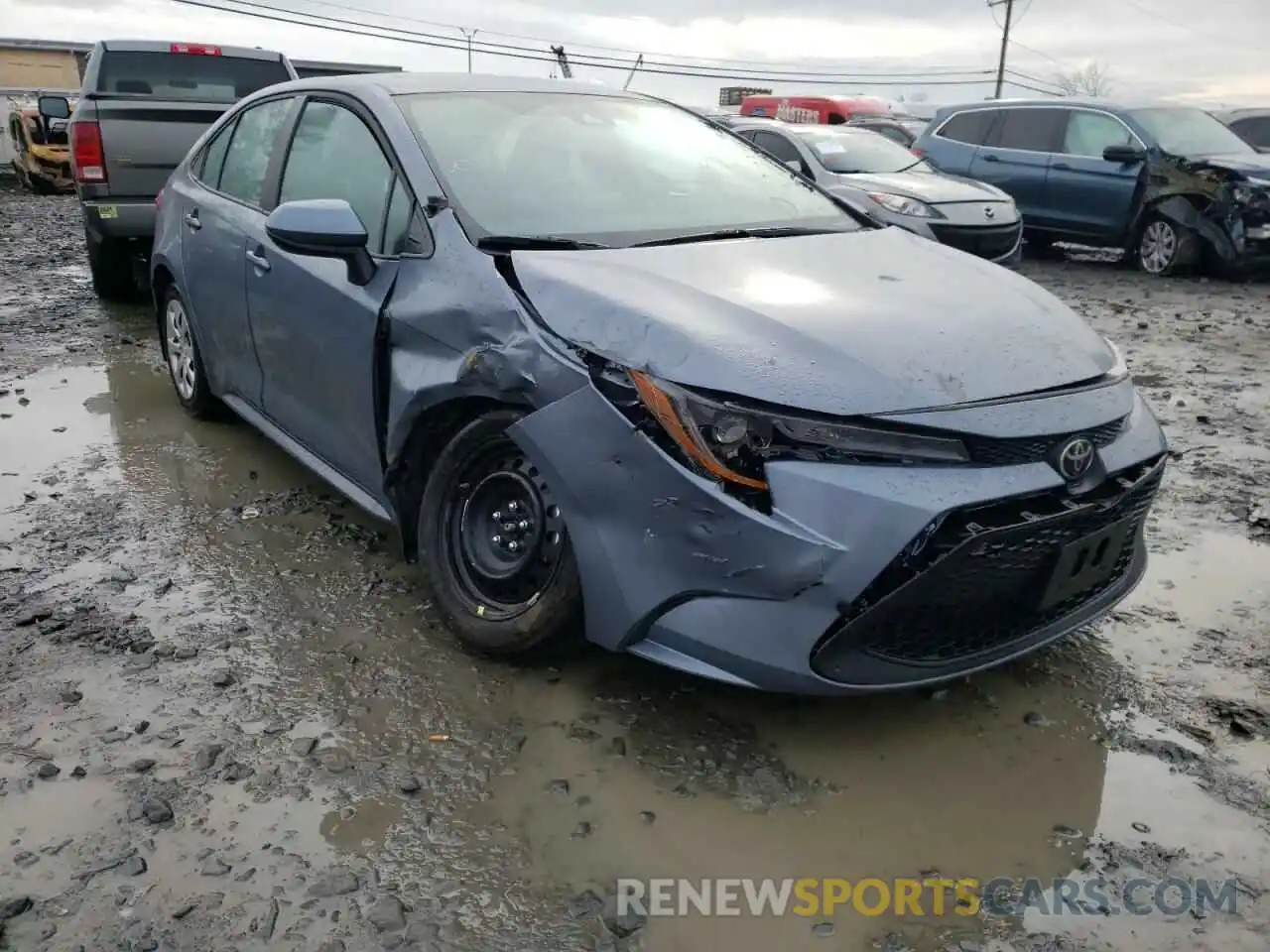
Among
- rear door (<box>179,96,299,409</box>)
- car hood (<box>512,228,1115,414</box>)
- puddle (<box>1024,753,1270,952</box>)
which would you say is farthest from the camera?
rear door (<box>179,96,299,409</box>)

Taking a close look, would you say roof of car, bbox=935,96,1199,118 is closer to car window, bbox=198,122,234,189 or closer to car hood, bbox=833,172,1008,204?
car hood, bbox=833,172,1008,204

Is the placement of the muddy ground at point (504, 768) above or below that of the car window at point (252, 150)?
below

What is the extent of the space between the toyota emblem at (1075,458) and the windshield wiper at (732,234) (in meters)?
1.21

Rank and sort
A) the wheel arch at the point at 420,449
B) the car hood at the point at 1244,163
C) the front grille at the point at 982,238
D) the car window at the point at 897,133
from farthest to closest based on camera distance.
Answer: the car window at the point at 897,133 → the car hood at the point at 1244,163 → the front grille at the point at 982,238 → the wheel arch at the point at 420,449

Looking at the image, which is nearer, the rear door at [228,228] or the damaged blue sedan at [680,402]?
the damaged blue sedan at [680,402]

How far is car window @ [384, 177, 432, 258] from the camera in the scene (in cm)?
306

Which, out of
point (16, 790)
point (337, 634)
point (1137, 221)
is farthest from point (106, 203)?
point (1137, 221)

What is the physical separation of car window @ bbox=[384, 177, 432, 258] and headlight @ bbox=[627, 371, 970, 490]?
110 centimetres

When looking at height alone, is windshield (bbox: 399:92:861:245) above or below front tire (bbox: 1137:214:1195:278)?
above

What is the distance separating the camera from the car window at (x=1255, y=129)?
1372 cm

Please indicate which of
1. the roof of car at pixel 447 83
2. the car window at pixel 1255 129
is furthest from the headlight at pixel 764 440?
the car window at pixel 1255 129

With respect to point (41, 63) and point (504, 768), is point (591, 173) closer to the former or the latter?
point (504, 768)

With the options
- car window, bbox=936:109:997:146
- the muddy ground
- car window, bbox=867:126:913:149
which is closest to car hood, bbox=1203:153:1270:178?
car window, bbox=936:109:997:146

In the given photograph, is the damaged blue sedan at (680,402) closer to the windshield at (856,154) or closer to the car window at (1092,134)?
the windshield at (856,154)
